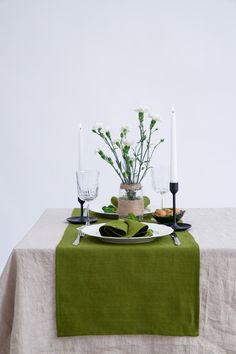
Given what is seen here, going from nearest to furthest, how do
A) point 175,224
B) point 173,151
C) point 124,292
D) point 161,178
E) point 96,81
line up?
point 124,292, point 173,151, point 175,224, point 161,178, point 96,81

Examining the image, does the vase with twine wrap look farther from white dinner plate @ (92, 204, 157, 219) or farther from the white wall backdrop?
the white wall backdrop

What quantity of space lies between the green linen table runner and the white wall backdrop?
2671mm

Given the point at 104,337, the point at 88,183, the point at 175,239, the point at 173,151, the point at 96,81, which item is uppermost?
the point at 96,81

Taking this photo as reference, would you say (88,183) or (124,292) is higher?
(88,183)

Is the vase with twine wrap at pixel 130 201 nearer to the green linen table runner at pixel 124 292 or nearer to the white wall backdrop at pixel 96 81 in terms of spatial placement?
the green linen table runner at pixel 124 292

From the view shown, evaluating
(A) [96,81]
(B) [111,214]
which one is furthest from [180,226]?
(A) [96,81]

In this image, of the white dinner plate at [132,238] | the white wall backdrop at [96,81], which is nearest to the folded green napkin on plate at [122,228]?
the white dinner plate at [132,238]

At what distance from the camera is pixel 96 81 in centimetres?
445

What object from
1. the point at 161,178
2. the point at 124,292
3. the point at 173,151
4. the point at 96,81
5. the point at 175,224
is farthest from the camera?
the point at 96,81

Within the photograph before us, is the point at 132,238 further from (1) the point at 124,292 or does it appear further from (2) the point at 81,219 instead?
(2) the point at 81,219

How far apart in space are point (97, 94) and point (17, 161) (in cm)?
79

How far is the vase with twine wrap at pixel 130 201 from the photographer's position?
2.19 meters

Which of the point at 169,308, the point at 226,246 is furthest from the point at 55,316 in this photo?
the point at 226,246

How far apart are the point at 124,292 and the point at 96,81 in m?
2.84
